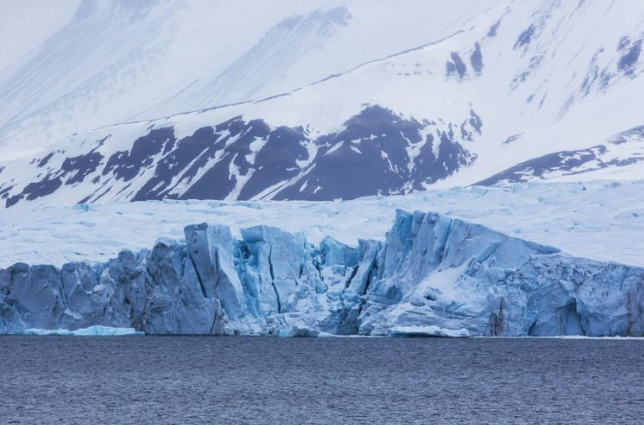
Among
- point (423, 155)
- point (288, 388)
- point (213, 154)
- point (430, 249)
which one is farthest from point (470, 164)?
point (288, 388)

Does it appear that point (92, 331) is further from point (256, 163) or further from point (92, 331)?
point (256, 163)

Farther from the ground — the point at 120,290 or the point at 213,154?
the point at 120,290

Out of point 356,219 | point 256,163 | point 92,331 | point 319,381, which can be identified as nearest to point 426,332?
point 319,381

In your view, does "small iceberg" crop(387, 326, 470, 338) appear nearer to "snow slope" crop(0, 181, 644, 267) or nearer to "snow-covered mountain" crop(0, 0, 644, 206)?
"snow slope" crop(0, 181, 644, 267)

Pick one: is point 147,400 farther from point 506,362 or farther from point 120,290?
point 120,290

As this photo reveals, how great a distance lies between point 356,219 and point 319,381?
16269mm

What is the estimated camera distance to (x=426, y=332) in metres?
30.1

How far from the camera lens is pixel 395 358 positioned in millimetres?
28094

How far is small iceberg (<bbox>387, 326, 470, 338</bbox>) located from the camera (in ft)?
98.3

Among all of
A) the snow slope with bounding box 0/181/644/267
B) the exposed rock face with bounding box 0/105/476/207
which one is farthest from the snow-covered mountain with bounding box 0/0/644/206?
the snow slope with bounding box 0/181/644/267

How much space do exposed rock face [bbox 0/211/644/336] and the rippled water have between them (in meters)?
0.73

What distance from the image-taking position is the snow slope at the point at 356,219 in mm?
33406

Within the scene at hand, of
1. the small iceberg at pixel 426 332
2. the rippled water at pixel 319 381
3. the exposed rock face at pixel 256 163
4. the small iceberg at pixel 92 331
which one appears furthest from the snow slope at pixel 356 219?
the exposed rock face at pixel 256 163

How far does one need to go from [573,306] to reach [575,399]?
936 cm
